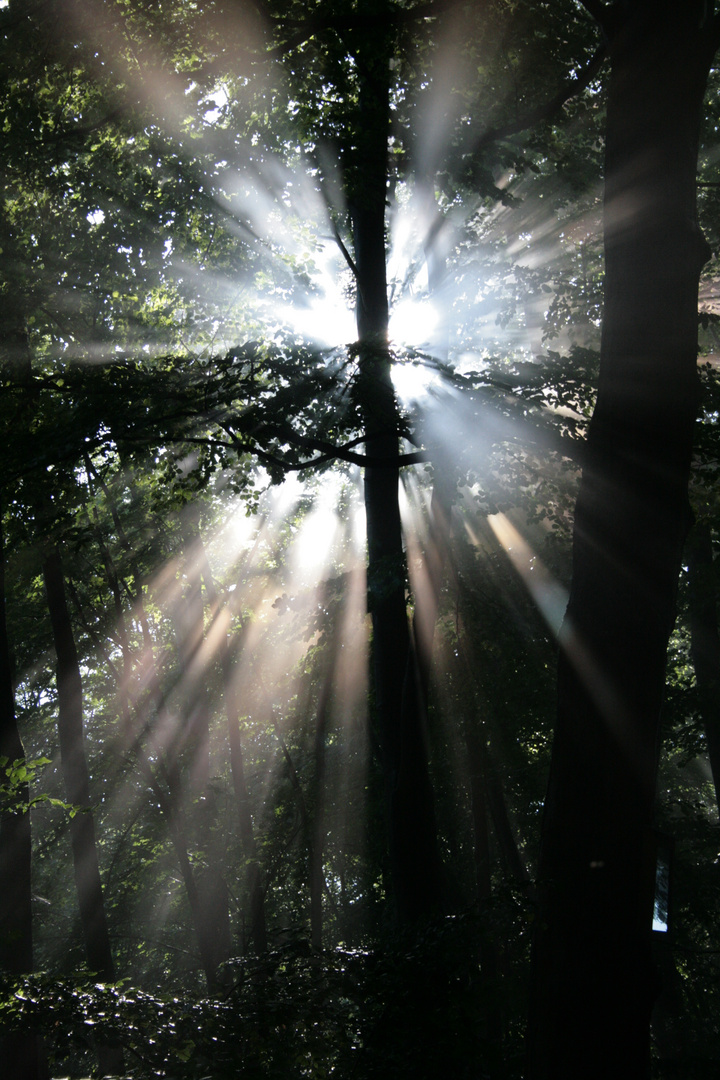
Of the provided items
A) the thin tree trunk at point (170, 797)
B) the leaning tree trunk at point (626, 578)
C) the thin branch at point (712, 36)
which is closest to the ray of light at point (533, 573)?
the thin tree trunk at point (170, 797)

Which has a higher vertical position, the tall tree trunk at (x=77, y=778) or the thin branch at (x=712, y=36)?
the thin branch at (x=712, y=36)

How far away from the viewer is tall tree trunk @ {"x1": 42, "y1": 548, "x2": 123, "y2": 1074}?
11602 mm

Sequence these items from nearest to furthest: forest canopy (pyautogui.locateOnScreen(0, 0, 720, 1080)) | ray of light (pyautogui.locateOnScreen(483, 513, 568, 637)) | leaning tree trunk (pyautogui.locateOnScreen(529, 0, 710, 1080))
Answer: leaning tree trunk (pyautogui.locateOnScreen(529, 0, 710, 1080))
forest canopy (pyautogui.locateOnScreen(0, 0, 720, 1080))
ray of light (pyautogui.locateOnScreen(483, 513, 568, 637))

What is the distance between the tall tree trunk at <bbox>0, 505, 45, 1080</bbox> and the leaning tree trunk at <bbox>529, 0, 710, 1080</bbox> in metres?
7.17

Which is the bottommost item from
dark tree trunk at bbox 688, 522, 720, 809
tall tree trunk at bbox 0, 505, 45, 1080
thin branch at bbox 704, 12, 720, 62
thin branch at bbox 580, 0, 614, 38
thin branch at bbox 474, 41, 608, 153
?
tall tree trunk at bbox 0, 505, 45, 1080

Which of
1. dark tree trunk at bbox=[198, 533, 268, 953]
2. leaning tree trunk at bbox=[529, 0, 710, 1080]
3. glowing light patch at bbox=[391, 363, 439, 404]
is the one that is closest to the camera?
leaning tree trunk at bbox=[529, 0, 710, 1080]

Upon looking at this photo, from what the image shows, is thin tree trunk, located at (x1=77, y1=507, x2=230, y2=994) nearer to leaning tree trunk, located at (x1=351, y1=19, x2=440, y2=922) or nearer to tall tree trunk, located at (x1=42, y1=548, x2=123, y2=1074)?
tall tree trunk, located at (x1=42, y1=548, x2=123, y2=1074)

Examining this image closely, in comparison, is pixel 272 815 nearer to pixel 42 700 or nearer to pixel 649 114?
pixel 42 700

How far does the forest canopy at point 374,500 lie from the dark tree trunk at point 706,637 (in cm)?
9

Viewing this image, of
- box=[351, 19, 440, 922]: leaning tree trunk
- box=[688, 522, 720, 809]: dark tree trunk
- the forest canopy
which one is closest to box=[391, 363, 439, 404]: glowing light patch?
the forest canopy

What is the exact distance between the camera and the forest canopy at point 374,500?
3.98 metres

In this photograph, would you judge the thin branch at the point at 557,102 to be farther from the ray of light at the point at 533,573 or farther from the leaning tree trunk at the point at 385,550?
the ray of light at the point at 533,573

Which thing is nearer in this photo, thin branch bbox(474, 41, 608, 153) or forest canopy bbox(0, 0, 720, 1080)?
forest canopy bbox(0, 0, 720, 1080)

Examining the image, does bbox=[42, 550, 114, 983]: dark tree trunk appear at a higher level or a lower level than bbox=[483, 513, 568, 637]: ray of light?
lower
